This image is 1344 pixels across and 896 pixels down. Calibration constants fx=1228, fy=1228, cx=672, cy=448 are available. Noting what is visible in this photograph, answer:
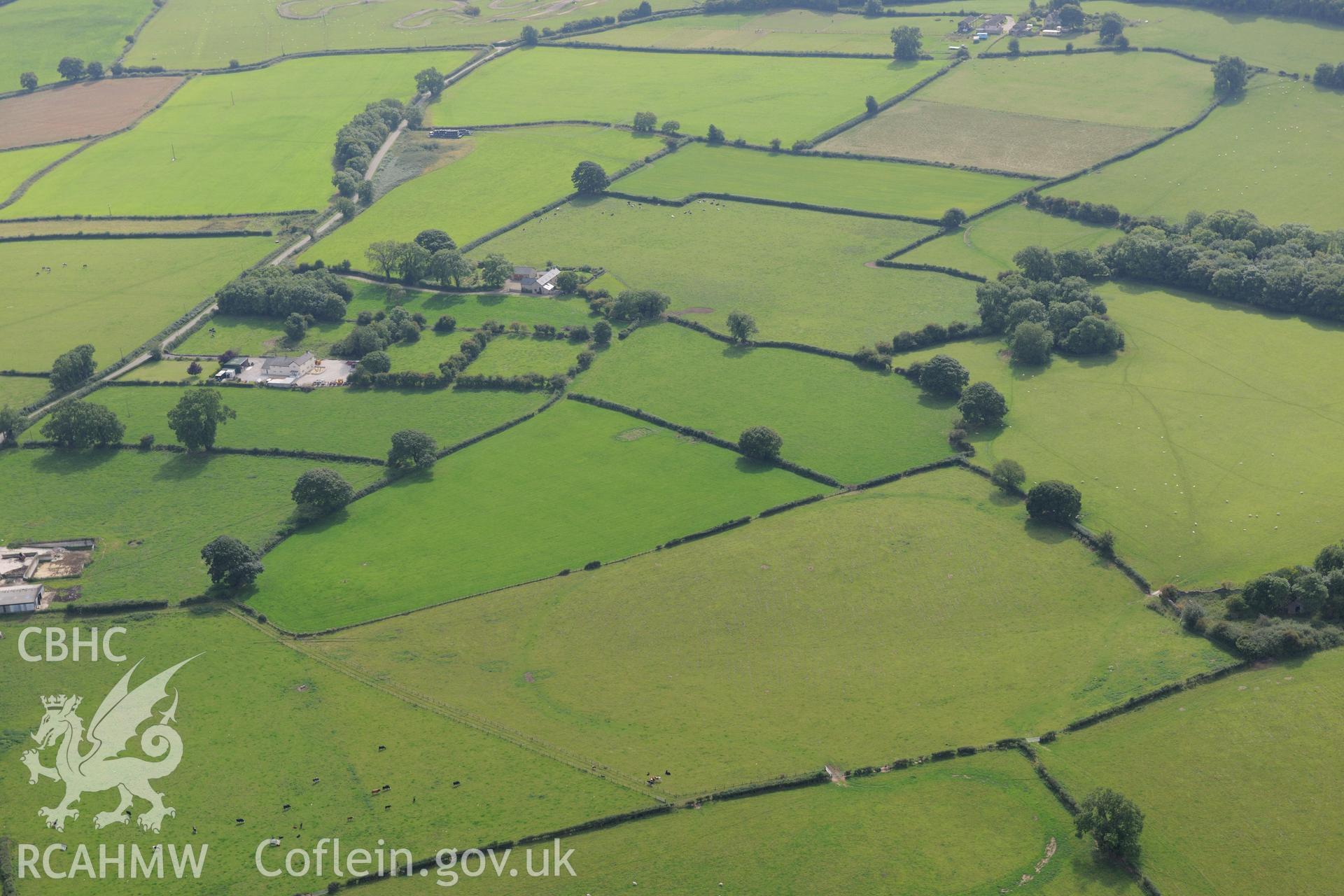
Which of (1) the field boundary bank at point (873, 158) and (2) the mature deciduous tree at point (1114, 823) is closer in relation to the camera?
(2) the mature deciduous tree at point (1114, 823)

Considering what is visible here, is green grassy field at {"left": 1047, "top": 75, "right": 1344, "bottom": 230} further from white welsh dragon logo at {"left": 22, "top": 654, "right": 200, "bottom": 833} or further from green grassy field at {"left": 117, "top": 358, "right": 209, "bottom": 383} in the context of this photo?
white welsh dragon logo at {"left": 22, "top": 654, "right": 200, "bottom": 833}

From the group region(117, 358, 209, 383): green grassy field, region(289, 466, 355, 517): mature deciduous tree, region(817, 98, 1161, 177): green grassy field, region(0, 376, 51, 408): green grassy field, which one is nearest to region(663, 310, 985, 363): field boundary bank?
region(289, 466, 355, 517): mature deciduous tree

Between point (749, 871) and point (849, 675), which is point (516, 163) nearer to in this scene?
point (849, 675)

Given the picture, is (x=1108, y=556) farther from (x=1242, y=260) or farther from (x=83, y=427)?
(x=83, y=427)

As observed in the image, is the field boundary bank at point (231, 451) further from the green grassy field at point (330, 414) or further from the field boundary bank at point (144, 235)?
the field boundary bank at point (144, 235)

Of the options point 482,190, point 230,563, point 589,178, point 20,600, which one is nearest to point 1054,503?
point 230,563

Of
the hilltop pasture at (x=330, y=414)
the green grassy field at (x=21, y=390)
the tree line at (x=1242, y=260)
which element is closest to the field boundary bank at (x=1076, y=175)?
the tree line at (x=1242, y=260)

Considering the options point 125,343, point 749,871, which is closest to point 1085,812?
point 749,871
